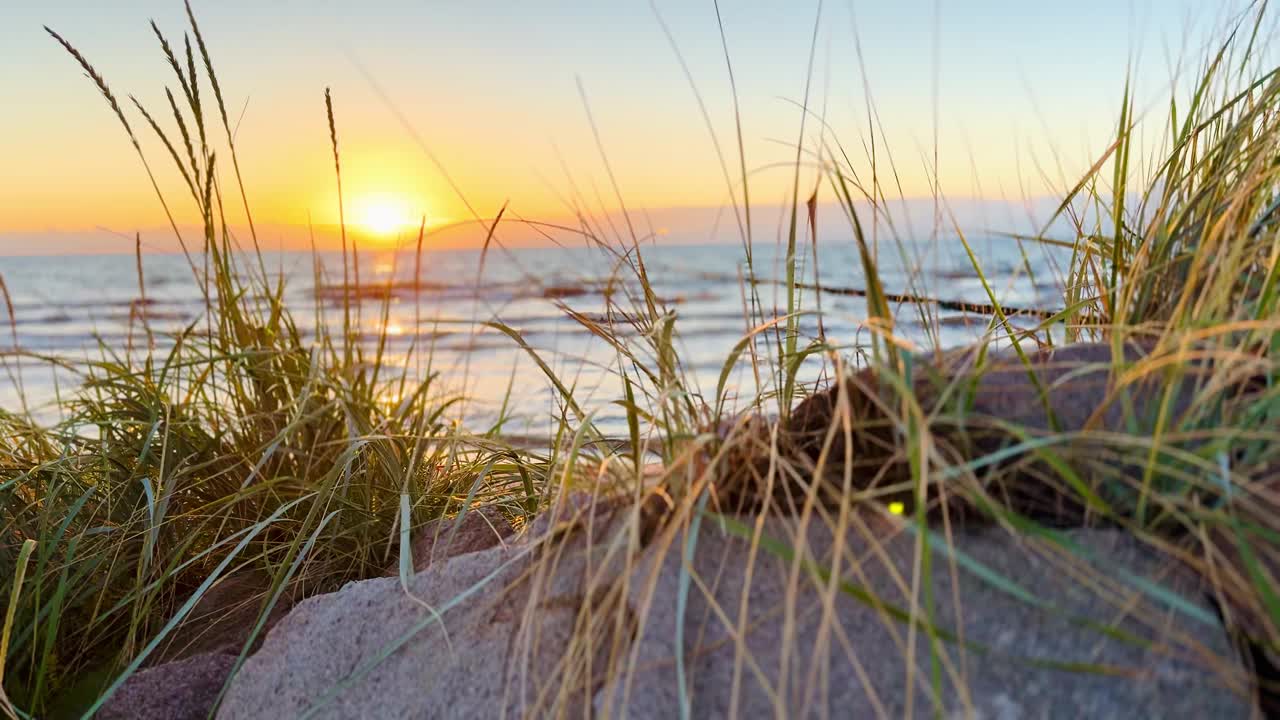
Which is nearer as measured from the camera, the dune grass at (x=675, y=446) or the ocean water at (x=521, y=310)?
the dune grass at (x=675, y=446)

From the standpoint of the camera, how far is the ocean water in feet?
5.65

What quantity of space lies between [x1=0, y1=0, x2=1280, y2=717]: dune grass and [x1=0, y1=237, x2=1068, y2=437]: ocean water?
0.07 m

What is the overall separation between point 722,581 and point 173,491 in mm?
1353

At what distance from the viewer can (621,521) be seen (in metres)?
1.29

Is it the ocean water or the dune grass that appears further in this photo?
the ocean water

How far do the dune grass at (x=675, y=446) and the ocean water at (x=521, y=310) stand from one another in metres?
0.07

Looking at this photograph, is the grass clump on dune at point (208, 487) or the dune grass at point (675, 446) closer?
the dune grass at point (675, 446)

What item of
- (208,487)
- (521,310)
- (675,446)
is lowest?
(521,310)

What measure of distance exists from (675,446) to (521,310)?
14285 mm

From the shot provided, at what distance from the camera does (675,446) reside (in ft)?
4.47

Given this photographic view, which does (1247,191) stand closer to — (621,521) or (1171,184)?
(1171,184)

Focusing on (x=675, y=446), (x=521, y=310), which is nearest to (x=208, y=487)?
(x=675, y=446)

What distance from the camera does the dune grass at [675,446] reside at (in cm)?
109

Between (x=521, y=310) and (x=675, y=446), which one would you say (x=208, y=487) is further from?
(x=521, y=310)
